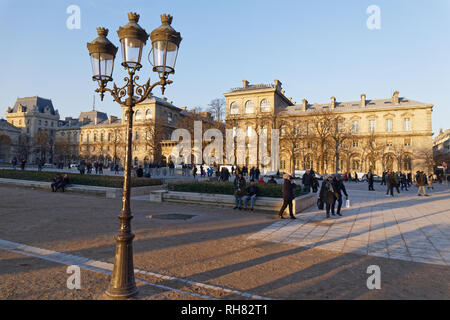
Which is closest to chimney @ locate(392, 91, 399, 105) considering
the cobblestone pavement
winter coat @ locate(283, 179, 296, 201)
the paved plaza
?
the cobblestone pavement

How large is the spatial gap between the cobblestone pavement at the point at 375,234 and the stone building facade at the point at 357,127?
3685cm

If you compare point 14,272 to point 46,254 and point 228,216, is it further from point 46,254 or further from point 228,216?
point 228,216

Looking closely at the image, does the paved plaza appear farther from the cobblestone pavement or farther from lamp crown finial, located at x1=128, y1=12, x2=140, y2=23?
lamp crown finial, located at x1=128, y1=12, x2=140, y2=23

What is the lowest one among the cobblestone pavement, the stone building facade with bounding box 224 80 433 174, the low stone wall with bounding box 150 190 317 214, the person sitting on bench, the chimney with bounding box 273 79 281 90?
the cobblestone pavement

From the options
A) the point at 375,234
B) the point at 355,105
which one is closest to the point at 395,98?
the point at 355,105

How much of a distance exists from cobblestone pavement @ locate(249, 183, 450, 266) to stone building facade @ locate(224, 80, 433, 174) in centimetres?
3685

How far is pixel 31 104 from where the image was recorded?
297 ft

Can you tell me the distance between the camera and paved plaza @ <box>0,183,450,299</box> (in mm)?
4238

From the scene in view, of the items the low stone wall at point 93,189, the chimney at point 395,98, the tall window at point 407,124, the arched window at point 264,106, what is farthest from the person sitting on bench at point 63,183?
the chimney at point 395,98

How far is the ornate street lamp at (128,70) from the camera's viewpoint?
3.98 metres

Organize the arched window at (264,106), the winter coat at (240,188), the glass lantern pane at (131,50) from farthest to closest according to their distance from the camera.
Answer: the arched window at (264,106) < the winter coat at (240,188) < the glass lantern pane at (131,50)

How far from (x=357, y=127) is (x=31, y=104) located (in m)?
99.6

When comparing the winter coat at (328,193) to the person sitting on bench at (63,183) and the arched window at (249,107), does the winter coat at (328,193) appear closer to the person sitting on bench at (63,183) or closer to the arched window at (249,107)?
the person sitting on bench at (63,183)
